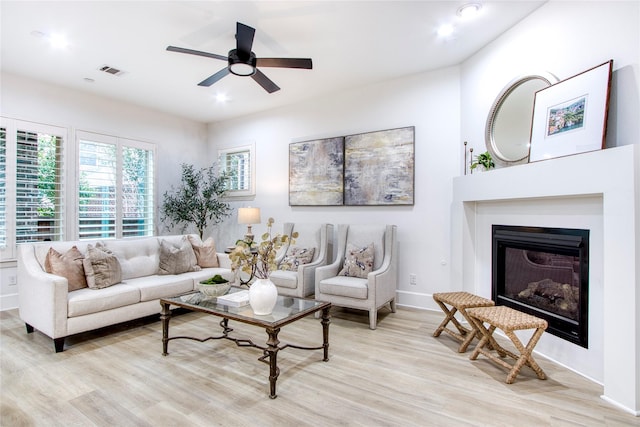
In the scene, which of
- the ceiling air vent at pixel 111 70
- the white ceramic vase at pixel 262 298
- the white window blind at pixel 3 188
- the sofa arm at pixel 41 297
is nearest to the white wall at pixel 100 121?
the white window blind at pixel 3 188

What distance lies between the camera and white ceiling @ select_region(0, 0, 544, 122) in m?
2.84

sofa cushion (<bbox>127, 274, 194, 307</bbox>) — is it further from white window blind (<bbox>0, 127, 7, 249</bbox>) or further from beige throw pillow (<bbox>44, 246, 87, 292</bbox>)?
white window blind (<bbox>0, 127, 7, 249</bbox>)

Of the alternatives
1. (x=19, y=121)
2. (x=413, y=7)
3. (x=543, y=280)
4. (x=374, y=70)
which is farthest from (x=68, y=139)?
(x=543, y=280)

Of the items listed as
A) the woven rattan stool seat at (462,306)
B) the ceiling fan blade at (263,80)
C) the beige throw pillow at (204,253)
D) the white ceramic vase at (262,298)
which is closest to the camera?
the white ceramic vase at (262,298)

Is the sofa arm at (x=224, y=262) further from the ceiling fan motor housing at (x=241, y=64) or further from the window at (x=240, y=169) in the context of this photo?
the ceiling fan motor housing at (x=241, y=64)

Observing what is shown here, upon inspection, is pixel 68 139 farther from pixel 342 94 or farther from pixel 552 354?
pixel 552 354

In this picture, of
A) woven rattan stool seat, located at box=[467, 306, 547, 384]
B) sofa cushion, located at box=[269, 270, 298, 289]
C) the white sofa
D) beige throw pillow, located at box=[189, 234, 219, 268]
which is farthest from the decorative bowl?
woven rattan stool seat, located at box=[467, 306, 547, 384]

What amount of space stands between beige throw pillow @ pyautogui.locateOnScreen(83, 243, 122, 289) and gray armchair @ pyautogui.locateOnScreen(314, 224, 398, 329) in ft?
7.00

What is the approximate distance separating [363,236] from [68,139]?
14.0ft

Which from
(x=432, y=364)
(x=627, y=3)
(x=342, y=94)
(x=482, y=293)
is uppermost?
(x=342, y=94)

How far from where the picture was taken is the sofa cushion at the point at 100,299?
9.71 feet

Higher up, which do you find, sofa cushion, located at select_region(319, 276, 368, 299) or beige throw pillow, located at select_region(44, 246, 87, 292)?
beige throw pillow, located at select_region(44, 246, 87, 292)

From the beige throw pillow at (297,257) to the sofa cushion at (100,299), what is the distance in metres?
1.73

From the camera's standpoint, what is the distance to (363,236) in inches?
165
